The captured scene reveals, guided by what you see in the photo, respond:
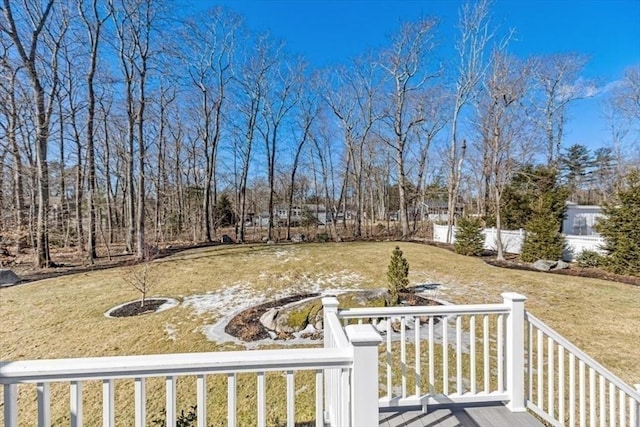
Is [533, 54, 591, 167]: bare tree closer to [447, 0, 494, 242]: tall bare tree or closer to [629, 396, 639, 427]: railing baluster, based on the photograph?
[447, 0, 494, 242]: tall bare tree

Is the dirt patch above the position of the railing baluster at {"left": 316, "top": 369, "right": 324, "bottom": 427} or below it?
below

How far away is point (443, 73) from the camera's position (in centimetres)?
1605

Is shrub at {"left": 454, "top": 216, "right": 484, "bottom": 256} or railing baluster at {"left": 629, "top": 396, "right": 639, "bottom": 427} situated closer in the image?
railing baluster at {"left": 629, "top": 396, "right": 639, "bottom": 427}

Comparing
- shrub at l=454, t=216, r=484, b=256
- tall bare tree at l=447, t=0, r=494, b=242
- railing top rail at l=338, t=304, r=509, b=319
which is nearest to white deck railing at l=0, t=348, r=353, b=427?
railing top rail at l=338, t=304, r=509, b=319

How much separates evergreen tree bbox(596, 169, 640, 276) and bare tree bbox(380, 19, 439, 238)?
28.6 ft

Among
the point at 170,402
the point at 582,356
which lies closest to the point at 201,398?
the point at 170,402

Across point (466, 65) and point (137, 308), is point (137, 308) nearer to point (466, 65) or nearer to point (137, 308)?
point (137, 308)

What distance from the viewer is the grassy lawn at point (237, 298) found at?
4316mm

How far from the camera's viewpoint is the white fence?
9211mm

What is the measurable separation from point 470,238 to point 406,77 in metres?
9.32

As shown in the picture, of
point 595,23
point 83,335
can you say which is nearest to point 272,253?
point 83,335

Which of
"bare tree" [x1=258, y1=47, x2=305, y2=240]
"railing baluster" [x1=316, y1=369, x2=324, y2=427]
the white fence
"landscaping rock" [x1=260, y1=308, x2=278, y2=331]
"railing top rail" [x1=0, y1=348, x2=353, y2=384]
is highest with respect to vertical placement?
"bare tree" [x1=258, y1=47, x2=305, y2=240]

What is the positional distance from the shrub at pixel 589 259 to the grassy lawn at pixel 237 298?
1537 millimetres

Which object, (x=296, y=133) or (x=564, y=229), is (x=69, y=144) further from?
(x=564, y=229)
